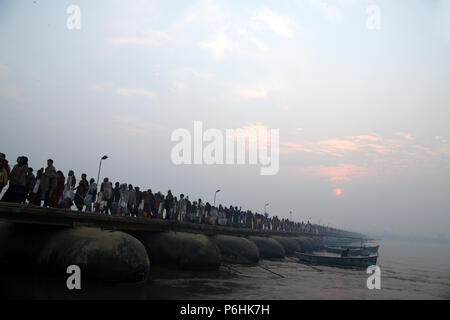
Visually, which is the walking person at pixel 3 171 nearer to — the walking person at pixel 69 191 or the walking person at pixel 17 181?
the walking person at pixel 17 181

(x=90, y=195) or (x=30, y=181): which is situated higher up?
(x=30, y=181)

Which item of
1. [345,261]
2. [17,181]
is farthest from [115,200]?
[345,261]

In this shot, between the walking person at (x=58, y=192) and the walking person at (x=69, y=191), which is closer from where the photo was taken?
the walking person at (x=58, y=192)

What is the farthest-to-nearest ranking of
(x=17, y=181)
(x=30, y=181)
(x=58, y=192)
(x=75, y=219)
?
(x=30, y=181) → (x=58, y=192) → (x=75, y=219) → (x=17, y=181)

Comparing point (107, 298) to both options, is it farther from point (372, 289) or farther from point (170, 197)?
point (372, 289)

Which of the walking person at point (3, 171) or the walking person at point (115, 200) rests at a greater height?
the walking person at point (3, 171)

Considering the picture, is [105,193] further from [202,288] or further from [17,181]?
[202,288]

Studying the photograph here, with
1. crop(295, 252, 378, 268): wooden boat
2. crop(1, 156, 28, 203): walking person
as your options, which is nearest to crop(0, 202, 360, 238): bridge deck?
crop(1, 156, 28, 203): walking person

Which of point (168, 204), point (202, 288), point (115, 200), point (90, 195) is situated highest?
point (90, 195)

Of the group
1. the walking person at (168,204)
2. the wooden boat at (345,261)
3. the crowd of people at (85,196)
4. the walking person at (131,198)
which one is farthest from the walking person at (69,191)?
the wooden boat at (345,261)

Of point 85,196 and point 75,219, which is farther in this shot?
point 85,196

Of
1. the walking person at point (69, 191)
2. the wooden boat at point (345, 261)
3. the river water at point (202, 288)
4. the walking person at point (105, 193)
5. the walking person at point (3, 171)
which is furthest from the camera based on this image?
the wooden boat at point (345, 261)

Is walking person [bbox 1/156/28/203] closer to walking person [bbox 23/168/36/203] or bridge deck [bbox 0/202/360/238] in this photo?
bridge deck [bbox 0/202/360/238]
